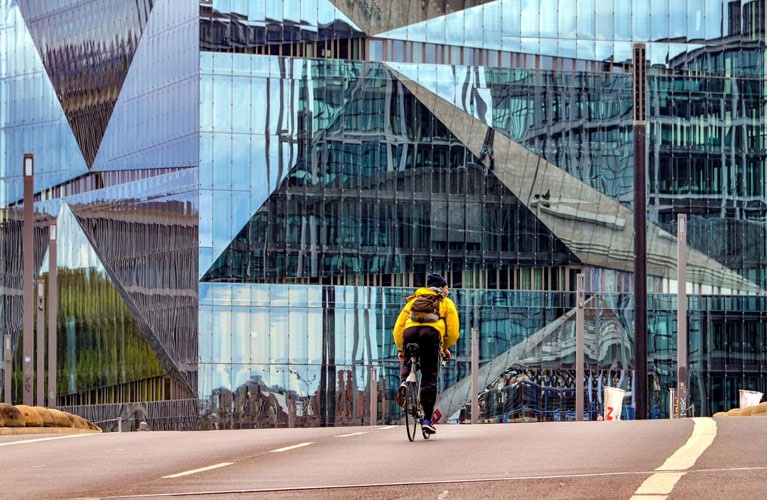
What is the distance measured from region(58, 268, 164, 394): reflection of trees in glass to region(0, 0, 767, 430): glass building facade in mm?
120

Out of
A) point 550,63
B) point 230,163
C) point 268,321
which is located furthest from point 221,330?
point 550,63

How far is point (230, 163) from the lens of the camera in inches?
2633

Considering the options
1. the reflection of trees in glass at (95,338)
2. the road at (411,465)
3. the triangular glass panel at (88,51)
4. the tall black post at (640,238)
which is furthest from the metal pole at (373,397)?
the road at (411,465)

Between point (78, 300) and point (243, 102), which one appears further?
point (78, 300)

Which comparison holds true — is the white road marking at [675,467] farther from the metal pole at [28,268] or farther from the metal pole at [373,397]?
the metal pole at [373,397]

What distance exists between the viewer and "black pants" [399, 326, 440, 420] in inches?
672

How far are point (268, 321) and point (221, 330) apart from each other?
1.83 m

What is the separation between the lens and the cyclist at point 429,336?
56.0 feet

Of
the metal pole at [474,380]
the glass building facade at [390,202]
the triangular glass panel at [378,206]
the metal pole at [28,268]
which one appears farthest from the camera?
the triangular glass panel at [378,206]

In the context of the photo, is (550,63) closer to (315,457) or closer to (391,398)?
(391,398)

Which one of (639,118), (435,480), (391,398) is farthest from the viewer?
(391,398)

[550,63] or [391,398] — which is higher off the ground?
[550,63]

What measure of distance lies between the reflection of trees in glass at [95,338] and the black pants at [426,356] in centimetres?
5077

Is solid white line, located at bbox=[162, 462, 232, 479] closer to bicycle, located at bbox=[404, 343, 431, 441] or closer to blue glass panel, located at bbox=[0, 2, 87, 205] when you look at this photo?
bicycle, located at bbox=[404, 343, 431, 441]
